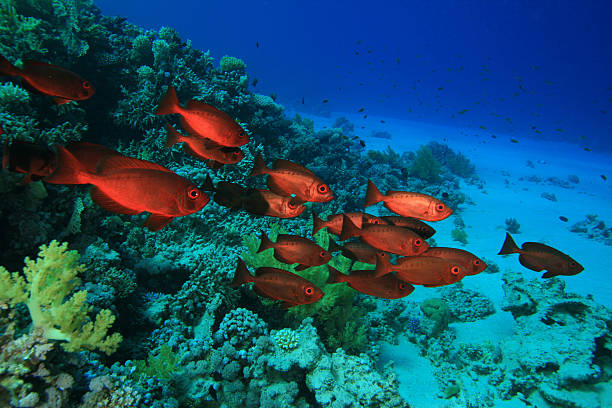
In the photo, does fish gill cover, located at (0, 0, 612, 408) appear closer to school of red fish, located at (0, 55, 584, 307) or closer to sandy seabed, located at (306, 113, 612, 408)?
school of red fish, located at (0, 55, 584, 307)

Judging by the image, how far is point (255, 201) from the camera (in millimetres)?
2574

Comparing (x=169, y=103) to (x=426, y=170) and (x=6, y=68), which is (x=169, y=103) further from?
(x=426, y=170)

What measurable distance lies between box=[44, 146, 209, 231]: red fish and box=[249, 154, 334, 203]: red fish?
38.5 inches

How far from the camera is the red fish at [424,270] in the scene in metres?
2.69

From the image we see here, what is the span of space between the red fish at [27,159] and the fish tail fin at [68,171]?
0.52 meters

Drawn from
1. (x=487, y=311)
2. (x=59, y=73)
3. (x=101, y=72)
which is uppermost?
(x=101, y=72)

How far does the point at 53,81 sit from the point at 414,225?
3932 millimetres

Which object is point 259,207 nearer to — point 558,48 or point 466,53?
point 558,48

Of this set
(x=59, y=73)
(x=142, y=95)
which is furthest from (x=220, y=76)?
(x=59, y=73)

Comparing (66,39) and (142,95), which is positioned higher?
(66,39)

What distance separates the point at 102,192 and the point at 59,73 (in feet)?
5.23

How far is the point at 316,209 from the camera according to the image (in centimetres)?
889

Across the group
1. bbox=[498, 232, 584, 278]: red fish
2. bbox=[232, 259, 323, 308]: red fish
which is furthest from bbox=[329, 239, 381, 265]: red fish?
bbox=[498, 232, 584, 278]: red fish

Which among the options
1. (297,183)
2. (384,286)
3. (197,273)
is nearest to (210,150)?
(297,183)
